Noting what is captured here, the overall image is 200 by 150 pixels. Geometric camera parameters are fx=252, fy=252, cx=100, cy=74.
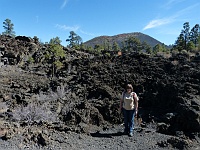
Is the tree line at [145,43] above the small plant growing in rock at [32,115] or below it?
above

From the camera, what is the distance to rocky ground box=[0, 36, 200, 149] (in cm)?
608

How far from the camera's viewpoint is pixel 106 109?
831cm

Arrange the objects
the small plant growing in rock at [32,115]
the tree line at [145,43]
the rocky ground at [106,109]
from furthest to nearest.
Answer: the tree line at [145,43], the small plant growing in rock at [32,115], the rocky ground at [106,109]

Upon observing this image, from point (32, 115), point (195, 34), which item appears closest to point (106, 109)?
point (32, 115)

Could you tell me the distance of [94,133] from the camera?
6.83 m

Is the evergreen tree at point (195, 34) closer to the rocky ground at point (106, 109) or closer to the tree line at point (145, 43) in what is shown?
the tree line at point (145, 43)

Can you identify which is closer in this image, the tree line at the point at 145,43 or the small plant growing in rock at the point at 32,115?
the small plant growing in rock at the point at 32,115

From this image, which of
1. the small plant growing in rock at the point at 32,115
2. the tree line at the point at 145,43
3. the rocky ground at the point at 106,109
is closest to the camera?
the rocky ground at the point at 106,109

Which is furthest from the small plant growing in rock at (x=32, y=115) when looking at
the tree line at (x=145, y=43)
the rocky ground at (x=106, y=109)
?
the tree line at (x=145, y=43)

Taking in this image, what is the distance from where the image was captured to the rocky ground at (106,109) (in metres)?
6.08

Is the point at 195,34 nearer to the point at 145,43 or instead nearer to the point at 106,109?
the point at 145,43

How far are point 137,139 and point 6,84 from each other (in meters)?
8.90

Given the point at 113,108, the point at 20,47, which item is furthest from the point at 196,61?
the point at 20,47

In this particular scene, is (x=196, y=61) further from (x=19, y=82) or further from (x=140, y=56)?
(x=19, y=82)
